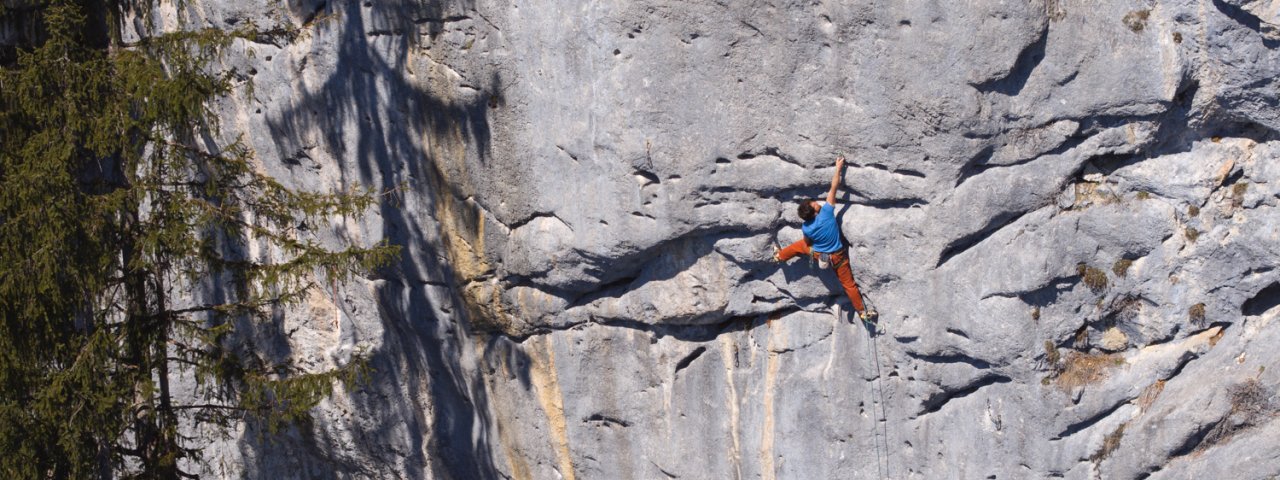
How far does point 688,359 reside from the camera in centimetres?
1133

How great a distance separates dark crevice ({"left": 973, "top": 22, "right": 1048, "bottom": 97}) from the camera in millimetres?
9023

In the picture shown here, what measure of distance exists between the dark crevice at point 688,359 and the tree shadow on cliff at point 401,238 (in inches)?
86.5

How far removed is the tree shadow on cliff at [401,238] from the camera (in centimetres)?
1079

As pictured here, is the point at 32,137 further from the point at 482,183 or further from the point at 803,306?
the point at 803,306

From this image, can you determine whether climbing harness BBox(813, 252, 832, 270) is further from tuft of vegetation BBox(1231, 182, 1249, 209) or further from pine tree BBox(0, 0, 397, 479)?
pine tree BBox(0, 0, 397, 479)

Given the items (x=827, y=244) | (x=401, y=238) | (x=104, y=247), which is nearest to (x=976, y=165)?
(x=827, y=244)

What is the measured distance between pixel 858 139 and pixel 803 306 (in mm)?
1857

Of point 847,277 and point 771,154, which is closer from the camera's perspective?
point 771,154

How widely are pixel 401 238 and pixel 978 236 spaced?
5.48 metres

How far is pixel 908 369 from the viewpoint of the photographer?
A: 10.5m

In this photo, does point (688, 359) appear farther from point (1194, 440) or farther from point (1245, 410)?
point (1245, 410)

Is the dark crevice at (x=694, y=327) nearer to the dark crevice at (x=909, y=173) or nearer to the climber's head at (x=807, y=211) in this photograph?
the climber's head at (x=807, y=211)

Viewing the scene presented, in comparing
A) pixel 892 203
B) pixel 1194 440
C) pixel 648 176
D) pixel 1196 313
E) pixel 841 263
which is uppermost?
pixel 648 176

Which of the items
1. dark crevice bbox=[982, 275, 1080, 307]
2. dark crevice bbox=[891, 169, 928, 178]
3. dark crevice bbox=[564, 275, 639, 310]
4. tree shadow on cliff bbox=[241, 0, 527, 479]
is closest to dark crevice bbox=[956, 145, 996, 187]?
dark crevice bbox=[891, 169, 928, 178]
